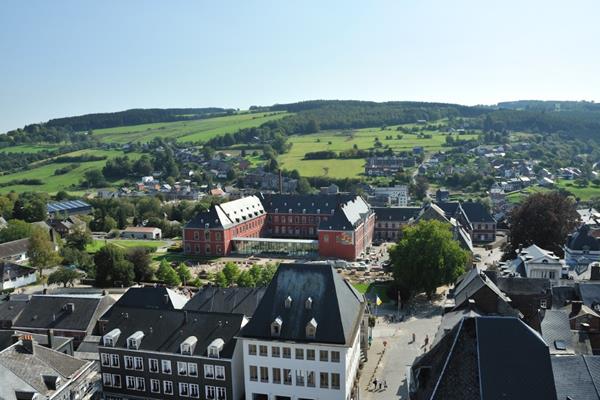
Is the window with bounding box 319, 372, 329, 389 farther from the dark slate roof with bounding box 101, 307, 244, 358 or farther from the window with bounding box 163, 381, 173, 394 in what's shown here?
the window with bounding box 163, 381, 173, 394

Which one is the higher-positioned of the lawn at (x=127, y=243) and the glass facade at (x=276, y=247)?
the glass facade at (x=276, y=247)

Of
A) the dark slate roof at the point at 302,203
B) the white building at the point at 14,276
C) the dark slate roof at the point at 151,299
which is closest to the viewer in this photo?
the dark slate roof at the point at 151,299

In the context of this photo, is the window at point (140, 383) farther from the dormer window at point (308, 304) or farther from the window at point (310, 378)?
the dormer window at point (308, 304)

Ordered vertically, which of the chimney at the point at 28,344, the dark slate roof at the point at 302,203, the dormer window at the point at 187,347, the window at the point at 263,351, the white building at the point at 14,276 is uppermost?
the chimney at the point at 28,344

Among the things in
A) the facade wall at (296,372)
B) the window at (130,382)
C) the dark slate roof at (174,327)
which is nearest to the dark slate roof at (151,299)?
the dark slate roof at (174,327)

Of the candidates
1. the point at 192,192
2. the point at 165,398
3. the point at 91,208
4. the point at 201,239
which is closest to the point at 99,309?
the point at 165,398

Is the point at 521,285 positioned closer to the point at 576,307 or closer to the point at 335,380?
the point at 576,307

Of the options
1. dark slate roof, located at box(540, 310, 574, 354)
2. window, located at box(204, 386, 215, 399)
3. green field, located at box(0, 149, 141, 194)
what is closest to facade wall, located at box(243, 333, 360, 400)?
window, located at box(204, 386, 215, 399)

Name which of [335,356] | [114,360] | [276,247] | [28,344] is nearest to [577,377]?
[335,356]
